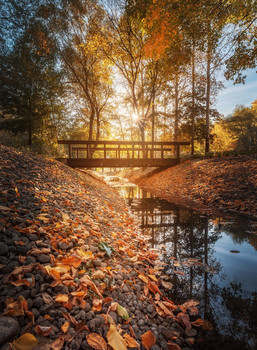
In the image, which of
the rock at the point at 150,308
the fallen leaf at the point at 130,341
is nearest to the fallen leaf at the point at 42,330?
the fallen leaf at the point at 130,341

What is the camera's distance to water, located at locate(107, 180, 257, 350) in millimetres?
1602

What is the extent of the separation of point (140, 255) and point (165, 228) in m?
1.66

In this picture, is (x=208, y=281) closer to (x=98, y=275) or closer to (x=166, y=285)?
(x=166, y=285)

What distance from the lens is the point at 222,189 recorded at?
6633 mm

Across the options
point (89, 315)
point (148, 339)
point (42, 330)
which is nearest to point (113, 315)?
point (89, 315)

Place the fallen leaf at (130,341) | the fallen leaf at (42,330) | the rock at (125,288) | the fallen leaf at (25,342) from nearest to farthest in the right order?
the fallen leaf at (25,342), the fallen leaf at (42,330), the fallen leaf at (130,341), the rock at (125,288)

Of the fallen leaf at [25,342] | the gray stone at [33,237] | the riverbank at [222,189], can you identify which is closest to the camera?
the fallen leaf at [25,342]

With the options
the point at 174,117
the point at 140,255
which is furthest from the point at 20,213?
the point at 174,117

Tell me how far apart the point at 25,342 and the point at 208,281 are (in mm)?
2103

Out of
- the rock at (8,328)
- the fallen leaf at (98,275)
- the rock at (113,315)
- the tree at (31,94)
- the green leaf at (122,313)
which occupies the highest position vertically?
the tree at (31,94)

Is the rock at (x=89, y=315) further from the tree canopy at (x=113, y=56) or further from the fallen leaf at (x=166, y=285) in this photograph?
the tree canopy at (x=113, y=56)

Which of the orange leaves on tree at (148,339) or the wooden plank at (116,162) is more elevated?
the wooden plank at (116,162)

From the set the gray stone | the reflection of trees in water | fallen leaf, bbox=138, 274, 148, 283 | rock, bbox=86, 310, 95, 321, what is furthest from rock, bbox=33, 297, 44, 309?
the reflection of trees in water

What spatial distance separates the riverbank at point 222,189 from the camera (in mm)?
5523
